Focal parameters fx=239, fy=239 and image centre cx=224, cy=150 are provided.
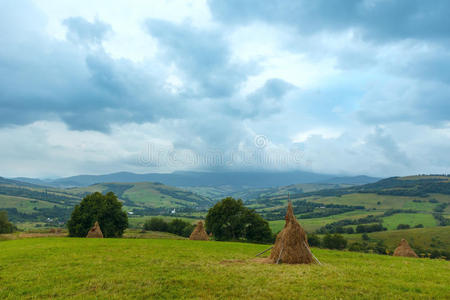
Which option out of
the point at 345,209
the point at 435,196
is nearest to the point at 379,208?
the point at 345,209

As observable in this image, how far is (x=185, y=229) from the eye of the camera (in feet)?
241

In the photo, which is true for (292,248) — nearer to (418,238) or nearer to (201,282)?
(201,282)

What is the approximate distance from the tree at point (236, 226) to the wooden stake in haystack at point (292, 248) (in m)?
36.1

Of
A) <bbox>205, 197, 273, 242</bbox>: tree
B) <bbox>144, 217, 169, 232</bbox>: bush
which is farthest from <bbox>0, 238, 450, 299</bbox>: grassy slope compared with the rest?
<bbox>144, 217, 169, 232</bbox>: bush

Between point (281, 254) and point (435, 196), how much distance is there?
816 feet

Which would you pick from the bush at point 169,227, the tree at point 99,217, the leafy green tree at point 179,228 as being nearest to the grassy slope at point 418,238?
the leafy green tree at point 179,228

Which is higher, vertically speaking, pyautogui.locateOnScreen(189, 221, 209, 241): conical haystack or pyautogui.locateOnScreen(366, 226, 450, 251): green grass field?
pyautogui.locateOnScreen(189, 221, 209, 241): conical haystack

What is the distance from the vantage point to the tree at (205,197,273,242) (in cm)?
5378

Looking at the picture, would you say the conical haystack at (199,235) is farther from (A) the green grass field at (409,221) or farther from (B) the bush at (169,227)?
(A) the green grass field at (409,221)

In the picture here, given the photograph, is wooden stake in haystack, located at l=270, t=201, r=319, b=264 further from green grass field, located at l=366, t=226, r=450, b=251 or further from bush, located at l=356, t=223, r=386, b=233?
bush, located at l=356, t=223, r=386, b=233

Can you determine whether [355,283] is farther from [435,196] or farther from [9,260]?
[435,196]

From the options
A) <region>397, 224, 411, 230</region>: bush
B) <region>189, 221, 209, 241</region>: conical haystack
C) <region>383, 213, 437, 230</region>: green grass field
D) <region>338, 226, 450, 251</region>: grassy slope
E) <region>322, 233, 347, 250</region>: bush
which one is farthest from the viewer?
<region>383, 213, 437, 230</region>: green grass field

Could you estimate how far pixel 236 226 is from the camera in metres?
53.9

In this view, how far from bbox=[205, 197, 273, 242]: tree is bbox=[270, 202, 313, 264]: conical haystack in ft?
118
